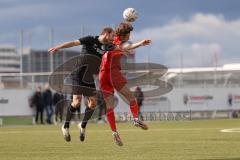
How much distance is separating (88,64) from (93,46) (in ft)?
1.83

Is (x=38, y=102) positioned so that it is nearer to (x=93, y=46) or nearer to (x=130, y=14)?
(x=93, y=46)

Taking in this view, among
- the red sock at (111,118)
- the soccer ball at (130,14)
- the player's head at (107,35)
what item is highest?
the soccer ball at (130,14)

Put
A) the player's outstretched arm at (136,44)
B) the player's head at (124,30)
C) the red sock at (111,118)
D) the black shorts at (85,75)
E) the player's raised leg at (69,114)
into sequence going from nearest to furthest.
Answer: the player's outstretched arm at (136,44), the player's head at (124,30), the red sock at (111,118), the black shorts at (85,75), the player's raised leg at (69,114)

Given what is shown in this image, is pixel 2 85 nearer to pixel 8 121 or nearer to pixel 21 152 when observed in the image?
pixel 8 121

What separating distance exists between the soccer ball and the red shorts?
108 centimetres

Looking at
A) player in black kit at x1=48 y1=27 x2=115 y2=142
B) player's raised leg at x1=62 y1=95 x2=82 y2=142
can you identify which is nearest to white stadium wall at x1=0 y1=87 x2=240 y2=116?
player's raised leg at x1=62 y1=95 x2=82 y2=142

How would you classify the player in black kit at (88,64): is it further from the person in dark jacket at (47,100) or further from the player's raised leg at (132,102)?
the person in dark jacket at (47,100)

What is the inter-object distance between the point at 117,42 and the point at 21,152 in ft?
9.58

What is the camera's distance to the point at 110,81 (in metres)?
12.7

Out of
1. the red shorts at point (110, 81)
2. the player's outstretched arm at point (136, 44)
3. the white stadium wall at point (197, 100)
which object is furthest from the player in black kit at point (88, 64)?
the white stadium wall at point (197, 100)

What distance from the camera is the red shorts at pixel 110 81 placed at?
1261 cm

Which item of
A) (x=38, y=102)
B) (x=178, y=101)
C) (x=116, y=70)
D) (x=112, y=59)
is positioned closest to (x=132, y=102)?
(x=116, y=70)

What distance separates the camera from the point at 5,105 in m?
36.9

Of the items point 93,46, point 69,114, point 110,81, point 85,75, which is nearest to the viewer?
point 110,81
